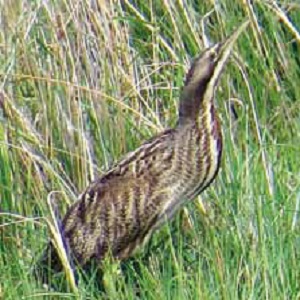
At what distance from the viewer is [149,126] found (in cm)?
541

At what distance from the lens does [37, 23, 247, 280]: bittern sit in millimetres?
4879

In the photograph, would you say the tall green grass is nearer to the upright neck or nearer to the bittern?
the bittern

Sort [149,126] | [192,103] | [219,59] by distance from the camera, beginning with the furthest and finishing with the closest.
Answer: [149,126]
[192,103]
[219,59]

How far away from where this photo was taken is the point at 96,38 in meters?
5.42

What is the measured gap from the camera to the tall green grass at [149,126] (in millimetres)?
4516

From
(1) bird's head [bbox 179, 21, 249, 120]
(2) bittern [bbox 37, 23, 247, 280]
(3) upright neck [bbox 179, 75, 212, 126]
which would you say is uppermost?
(1) bird's head [bbox 179, 21, 249, 120]

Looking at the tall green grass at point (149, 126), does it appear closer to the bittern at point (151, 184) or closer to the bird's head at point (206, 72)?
the bittern at point (151, 184)

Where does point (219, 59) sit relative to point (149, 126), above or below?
above

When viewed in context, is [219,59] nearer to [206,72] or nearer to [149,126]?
[206,72]

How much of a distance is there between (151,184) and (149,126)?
1.64 ft

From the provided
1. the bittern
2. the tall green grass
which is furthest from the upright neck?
the tall green grass

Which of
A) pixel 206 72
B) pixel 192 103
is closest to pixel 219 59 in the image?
pixel 206 72

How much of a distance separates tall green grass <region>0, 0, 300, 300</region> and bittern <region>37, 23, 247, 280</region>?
94 mm

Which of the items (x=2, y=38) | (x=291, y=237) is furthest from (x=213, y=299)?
(x=2, y=38)
